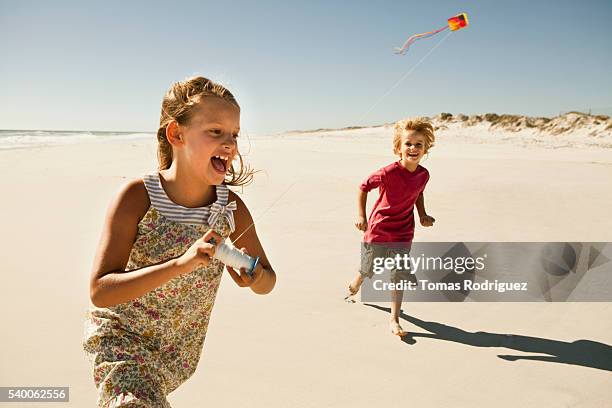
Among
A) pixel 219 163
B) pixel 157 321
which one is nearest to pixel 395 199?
pixel 219 163

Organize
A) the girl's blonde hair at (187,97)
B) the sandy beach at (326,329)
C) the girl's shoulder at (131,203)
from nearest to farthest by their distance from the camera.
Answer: the girl's shoulder at (131,203) < the girl's blonde hair at (187,97) < the sandy beach at (326,329)

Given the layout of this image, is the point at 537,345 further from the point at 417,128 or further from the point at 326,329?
the point at 417,128

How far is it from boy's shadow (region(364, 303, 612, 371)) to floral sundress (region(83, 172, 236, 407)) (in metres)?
1.90

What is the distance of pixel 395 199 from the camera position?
355cm

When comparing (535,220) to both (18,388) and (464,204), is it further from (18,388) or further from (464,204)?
(18,388)

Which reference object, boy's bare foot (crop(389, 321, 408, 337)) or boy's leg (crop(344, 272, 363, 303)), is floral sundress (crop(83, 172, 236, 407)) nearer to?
boy's bare foot (crop(389, 321, 408, 337))

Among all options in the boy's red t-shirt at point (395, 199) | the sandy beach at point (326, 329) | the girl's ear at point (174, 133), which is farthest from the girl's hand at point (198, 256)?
the boy's red t-shirt at point (395, 199)

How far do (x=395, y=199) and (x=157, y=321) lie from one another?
2.28 metres

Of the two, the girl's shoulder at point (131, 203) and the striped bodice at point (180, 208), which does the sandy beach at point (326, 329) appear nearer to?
the striped bodice at point (180, 208)

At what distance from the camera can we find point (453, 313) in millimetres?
3707

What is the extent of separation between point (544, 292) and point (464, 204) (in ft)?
10.9

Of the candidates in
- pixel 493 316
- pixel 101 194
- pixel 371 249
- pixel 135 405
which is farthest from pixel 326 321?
pixel 101 194

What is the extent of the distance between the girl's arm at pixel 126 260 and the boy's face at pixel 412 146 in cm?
231

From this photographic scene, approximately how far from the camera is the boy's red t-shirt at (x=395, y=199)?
11.6 ft
